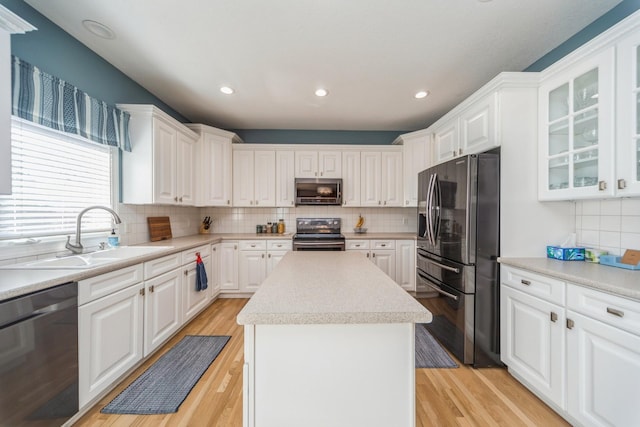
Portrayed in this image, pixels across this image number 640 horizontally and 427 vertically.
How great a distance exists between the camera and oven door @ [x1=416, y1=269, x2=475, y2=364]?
2.09m

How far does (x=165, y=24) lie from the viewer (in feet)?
6.11

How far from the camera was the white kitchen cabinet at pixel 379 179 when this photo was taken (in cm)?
395

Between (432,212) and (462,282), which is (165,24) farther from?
(462,282)

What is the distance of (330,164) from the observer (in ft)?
12.9

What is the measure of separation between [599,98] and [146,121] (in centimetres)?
362

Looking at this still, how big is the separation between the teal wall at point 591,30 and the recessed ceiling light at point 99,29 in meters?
3.60

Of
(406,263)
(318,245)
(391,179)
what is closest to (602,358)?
(406,263)

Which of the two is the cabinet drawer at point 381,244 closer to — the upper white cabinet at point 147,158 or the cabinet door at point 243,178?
the cabinet door at point 243,178

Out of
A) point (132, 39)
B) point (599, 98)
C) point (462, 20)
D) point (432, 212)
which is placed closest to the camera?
point (599, 98)

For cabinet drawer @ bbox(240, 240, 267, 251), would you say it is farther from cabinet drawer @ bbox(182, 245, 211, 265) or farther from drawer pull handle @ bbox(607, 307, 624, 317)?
drawer pull handle @ bbox(607, 307, 624, 317)

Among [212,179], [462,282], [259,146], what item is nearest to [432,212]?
[462,282]

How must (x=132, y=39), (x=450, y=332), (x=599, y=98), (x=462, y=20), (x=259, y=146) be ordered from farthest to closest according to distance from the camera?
1. (x=259, y=146)
2. (x=450, y=332)
3. (x=132, y=39)
4. (x=462, y=20)
5. (x=599, y=98)

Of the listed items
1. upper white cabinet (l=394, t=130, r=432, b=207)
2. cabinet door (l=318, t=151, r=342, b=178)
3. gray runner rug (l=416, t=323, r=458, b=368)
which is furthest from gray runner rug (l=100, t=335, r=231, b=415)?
upper white cabinet (l=394, t=130, r=432, b=207)

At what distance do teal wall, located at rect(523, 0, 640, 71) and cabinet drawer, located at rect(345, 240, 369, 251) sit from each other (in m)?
2.57
